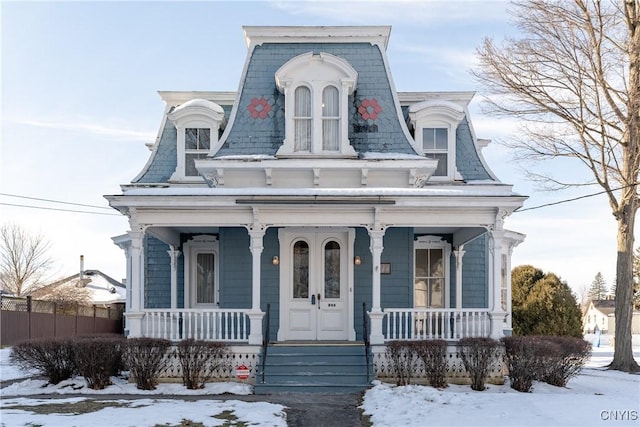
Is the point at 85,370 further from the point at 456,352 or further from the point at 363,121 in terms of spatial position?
the point at 363,121

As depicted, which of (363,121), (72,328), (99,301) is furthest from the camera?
(99,301)

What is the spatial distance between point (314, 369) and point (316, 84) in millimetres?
6596

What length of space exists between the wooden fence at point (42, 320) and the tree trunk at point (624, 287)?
14747mm

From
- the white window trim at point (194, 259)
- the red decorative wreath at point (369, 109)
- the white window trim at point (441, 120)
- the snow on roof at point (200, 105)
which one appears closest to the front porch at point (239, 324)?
the white window trim at point (194, 259)

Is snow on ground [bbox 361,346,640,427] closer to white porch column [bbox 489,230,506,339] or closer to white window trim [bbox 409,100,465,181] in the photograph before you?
white porch column [bbox 489,230,506,339]

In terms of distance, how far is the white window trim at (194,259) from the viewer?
16703mm

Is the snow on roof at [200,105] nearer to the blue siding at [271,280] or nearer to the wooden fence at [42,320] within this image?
the blue siding at [271,280]

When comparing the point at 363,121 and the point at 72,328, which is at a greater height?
the point at 363,121

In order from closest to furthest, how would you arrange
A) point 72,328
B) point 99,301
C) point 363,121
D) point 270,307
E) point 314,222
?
point 314,222 < point 270,307 < point 363,121 < point 72,328 < point 99,301

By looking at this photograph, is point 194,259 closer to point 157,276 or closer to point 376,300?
point 157,276

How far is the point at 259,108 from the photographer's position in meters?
16.5

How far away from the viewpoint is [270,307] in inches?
592

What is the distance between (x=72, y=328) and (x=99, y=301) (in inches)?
641

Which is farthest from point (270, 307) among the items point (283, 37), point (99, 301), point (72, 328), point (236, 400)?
point (99, 301)
